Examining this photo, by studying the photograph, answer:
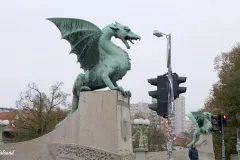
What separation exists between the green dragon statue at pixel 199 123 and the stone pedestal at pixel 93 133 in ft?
31.9

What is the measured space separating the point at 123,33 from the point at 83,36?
3.61 feet

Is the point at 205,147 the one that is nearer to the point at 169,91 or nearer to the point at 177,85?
the point at 177,85

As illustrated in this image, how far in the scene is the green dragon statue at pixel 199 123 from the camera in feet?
58.5

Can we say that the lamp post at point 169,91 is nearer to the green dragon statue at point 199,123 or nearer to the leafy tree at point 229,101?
the green dragon statue at point 199,123

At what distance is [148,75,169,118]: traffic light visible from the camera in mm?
8109

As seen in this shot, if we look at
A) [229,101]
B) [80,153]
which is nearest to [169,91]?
[80,153]

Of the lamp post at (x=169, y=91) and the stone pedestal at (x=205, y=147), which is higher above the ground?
the lamp post at (x=169, y=91)

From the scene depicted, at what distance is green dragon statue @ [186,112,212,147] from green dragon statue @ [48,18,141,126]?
9659 millimetres

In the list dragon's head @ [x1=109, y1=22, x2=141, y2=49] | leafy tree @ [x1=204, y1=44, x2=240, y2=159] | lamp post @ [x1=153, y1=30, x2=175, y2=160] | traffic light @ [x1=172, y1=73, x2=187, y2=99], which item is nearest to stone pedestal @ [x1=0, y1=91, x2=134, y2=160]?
lamp post @ [x1=153, y1=30, x2=175, y2=160]

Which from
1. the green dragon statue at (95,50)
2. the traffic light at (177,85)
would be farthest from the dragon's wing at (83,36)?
the traffic light at (177,85)

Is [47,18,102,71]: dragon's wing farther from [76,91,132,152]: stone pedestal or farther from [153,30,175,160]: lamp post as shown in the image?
[153,30,175,160]: lamp post

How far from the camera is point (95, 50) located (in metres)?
9.69

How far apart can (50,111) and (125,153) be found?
22.5 m

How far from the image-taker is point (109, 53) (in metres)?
9.25
